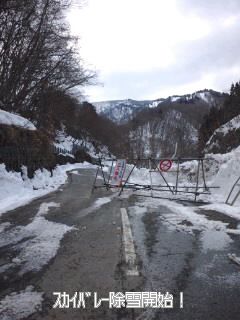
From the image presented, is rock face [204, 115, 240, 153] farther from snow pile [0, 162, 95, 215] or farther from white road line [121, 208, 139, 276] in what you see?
white road line [121, 208, 139, 276]

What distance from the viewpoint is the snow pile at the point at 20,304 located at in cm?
352

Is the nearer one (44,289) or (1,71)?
(44,289)

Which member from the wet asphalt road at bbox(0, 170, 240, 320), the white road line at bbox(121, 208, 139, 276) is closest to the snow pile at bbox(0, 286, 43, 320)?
the wet asphalt road at bbox(0, 170, 240, 320)

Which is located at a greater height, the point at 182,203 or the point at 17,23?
the point at 17,23

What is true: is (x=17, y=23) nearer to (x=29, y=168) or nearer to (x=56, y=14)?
(x=56, y=14)

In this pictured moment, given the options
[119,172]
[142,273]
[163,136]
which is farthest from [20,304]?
[163,136]

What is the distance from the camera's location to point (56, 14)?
84.6ft

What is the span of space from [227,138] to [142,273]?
70.1 ft

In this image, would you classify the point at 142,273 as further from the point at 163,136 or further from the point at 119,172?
the point at 163,136

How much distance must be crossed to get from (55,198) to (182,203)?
4.35 meters

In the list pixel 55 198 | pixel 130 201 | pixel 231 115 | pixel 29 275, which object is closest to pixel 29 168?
pixel 55 198

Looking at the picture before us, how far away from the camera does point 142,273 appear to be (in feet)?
15.3

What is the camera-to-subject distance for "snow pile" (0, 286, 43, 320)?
3520mm

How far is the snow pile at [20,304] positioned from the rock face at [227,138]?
1982cm
